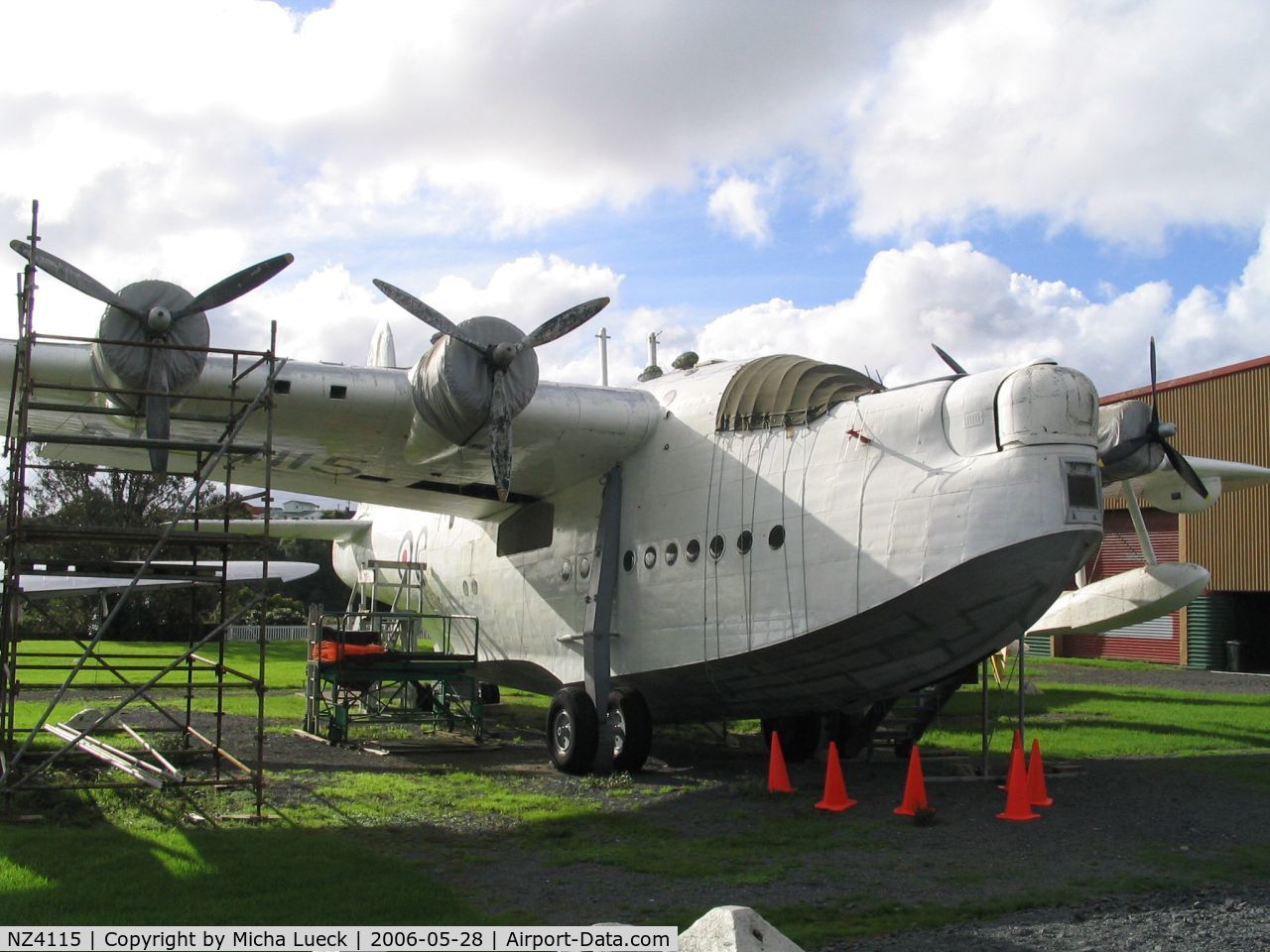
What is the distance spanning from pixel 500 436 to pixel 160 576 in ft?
11.9

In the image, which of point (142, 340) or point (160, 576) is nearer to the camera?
point (142, 340)

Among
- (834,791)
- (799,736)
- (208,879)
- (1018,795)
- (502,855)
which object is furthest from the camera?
(799,736)

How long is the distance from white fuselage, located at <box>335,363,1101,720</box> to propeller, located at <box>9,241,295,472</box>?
5.35m

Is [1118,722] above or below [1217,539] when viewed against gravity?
below

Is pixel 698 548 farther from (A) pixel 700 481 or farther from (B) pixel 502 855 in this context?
(B) pixel 502 855

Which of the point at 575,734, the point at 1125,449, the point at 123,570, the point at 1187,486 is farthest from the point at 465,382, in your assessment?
the point at 1187,486

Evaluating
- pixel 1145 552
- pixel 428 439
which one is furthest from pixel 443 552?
pixel 1145 552

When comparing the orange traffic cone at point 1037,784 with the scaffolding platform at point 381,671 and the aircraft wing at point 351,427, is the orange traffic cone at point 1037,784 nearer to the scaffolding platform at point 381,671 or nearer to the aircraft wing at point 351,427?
the aircraft wing at point 351,427

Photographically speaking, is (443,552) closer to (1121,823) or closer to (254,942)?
(1121,823)

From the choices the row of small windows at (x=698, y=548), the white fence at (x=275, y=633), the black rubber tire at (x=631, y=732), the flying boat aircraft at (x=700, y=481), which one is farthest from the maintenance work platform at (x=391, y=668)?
the white fence at (x=275, y=633)

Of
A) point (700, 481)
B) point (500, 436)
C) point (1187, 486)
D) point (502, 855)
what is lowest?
point (502, 855)

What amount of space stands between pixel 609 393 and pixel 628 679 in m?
3.43

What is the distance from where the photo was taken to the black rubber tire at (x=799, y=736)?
1405 cm

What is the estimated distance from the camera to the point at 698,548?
1252 cm
